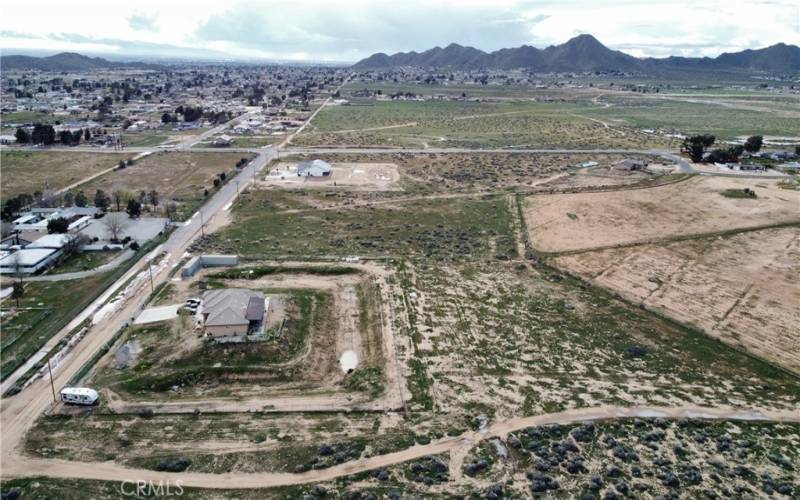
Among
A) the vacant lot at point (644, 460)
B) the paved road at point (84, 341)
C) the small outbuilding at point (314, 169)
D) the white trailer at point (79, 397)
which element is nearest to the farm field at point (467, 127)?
the small outbuilding at point (314, 169)

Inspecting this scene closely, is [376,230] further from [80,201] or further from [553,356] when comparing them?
[80,201]

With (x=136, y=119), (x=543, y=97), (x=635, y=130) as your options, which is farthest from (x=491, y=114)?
(x=136, y=119)

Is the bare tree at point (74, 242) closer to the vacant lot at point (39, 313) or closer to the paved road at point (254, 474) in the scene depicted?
the vacant lot at point (39, 313)

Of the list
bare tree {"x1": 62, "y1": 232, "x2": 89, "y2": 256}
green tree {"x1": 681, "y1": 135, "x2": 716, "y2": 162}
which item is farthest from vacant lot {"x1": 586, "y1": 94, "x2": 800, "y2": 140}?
bare tree {"x1": 62, "y1": 232, "x2": 89, "y2": 256}

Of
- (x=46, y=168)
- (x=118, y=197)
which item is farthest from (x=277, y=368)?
(x=46, y=168)

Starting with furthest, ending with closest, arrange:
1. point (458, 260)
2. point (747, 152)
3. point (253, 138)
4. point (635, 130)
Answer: point (635, 130), point (253, 138), point (747, 152), point (458, 260)

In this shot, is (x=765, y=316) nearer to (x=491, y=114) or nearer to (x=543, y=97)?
(x=491, y=114)
